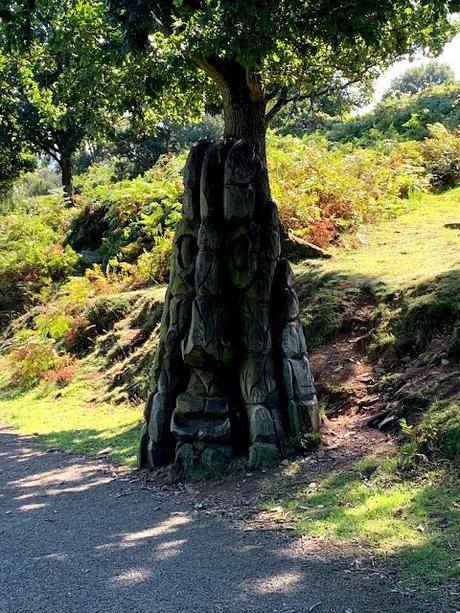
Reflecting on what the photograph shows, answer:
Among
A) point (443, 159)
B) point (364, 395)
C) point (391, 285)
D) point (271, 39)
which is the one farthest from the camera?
point (443, 159)

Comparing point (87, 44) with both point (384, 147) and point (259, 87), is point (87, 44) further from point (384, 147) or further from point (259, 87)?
point (384, 147)

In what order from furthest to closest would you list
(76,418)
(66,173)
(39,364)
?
(66,173)
(39,364)
(76,418)

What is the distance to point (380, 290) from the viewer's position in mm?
9250

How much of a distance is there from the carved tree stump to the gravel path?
0.79 m

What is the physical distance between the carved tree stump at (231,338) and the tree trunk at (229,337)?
0.01 m

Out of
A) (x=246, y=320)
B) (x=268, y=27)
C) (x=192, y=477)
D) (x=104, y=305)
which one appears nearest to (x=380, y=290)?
(x=246, y=320)

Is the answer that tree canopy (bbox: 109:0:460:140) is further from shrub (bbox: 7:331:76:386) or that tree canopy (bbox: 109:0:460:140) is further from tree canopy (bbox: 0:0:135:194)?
shrub (bbox: 7:331:76:386)

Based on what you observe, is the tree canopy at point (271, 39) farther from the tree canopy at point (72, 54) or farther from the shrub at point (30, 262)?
the shrub at point (30, 262)

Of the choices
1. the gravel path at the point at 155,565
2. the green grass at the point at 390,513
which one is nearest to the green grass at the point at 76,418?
the gravel path at the point at 155,565

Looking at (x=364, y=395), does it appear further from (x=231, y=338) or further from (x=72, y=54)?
(x=72, y=54)

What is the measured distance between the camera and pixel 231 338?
7000mm

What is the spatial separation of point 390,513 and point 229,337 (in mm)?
2640

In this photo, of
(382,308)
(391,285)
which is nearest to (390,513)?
(382,308)

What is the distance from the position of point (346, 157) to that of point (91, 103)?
8.53 m
